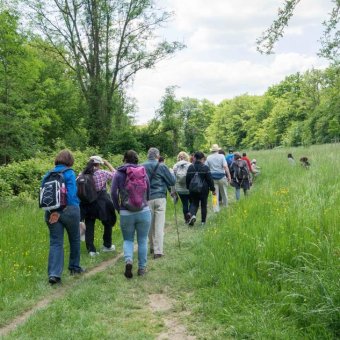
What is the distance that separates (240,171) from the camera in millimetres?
14367

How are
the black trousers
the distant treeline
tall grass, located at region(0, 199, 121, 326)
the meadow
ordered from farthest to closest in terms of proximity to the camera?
the distant treeline
the black trousers
tall grass, located at region(0, 199, 121, 326)
the meadow

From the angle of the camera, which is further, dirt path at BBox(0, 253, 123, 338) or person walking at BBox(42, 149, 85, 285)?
person walking at BBox(42, 149, 85, 285)

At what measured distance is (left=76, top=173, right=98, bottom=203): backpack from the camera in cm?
797

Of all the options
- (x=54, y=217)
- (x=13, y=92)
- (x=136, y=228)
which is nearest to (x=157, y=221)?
(x=136, y=228)

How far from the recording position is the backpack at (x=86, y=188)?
797 centimetres

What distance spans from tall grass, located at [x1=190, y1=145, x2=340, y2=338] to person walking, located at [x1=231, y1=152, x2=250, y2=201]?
6.17 meters

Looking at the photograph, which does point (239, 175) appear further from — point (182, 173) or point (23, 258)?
point (23, 258)

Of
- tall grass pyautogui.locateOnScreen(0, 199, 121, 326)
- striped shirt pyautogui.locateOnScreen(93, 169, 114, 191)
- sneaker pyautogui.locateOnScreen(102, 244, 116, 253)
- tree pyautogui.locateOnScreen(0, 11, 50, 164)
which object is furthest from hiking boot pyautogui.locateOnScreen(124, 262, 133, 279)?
tree pyautogui.locateOnScreen(0, 11, 50, 164)

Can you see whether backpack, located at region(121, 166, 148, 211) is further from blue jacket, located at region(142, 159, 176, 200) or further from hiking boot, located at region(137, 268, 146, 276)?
blue jacket, located at region(142, 159, 176, 200)

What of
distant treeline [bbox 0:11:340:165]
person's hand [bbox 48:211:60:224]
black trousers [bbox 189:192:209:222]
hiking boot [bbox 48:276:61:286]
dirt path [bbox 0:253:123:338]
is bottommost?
dirt path [bbox 0:253:123:338]

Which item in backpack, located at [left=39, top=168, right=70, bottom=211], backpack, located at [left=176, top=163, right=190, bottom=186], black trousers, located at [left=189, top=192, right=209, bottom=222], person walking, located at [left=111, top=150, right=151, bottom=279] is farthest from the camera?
backpack, located at [left=176, top=163, right=190, bottom=186]

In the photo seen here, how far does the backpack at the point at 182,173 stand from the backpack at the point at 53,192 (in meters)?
4.92

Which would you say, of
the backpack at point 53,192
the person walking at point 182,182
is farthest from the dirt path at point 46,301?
the person walking at point 182,182

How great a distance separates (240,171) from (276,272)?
361 inches
